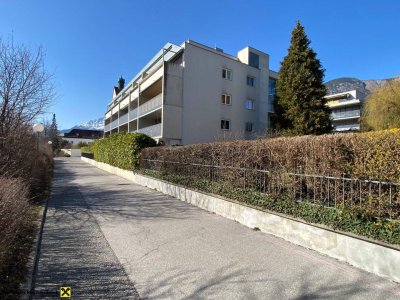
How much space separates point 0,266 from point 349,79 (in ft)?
448

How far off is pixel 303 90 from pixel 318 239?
22401 millimetres

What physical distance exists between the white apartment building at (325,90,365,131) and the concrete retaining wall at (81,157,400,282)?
54113 millimetres

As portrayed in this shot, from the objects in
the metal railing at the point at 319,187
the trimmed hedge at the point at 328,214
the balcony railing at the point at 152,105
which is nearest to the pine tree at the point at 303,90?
the balcony railing at the point at 152,105

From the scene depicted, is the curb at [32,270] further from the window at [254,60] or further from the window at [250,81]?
the window at [254,60]

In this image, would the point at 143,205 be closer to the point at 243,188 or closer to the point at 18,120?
the point at 243,188

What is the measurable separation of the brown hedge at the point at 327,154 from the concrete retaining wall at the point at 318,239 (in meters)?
1.16

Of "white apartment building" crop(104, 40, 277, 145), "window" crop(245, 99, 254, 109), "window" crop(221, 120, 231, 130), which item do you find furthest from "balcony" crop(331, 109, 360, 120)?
"window" crop(221, 120, 231, 130)

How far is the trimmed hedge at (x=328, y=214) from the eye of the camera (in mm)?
5049

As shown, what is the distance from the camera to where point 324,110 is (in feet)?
86.0

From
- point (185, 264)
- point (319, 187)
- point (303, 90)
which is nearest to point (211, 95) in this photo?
point (303, 90)

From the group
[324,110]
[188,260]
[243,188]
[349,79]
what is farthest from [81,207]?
[349,79]

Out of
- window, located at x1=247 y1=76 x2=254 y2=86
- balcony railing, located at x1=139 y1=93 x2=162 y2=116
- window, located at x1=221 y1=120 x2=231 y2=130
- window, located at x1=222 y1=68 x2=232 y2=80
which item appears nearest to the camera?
balcony railing, located at x1=139 y1=93 x2=162 y2=116

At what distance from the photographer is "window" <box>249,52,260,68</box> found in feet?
112

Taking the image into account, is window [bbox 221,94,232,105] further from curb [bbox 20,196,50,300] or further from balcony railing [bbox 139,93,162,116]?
curb [bbox 20,196,50,300]
